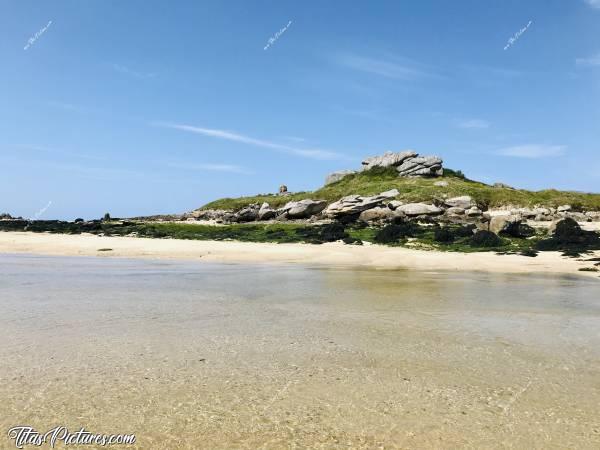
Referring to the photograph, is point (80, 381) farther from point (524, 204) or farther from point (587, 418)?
point (524, 204)

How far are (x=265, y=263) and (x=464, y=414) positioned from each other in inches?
574

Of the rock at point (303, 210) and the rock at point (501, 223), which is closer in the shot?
the rock at point (501, 223)

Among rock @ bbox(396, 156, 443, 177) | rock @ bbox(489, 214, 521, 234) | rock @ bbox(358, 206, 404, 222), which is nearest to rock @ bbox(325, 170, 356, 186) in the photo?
rock @ bbox(396, 156, 443, 177)

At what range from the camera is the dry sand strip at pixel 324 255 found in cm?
1645

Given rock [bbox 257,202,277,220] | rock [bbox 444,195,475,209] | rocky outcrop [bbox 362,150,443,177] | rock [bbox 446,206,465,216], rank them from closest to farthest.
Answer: rock [bbox 446,206,465,216]
rock [bbox 444,195,475,209]
rock [bbox 257,202,277,220]
rocky outcrop [bbox 362,150,443,177]

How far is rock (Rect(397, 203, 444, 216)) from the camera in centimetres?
4247

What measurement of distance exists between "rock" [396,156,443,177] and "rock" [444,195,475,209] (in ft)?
67.8

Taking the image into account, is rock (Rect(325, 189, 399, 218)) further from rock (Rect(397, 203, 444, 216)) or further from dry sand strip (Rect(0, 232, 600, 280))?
dry sand strip (Rect(0, 232, 600, 280))

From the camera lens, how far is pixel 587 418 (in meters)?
3.56

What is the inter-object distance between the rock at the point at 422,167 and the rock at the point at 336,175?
10.3 metres

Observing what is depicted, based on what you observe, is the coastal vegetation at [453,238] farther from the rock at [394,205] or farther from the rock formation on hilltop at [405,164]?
the rock formation on hilltop at [405,164]

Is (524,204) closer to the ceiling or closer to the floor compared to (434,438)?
closer to the ceiling

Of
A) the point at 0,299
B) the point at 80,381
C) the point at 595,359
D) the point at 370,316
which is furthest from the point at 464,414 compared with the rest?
the point at 0,299

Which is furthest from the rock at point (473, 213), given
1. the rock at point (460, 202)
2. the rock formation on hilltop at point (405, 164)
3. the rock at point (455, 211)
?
the rock formation on hilltop at point (405, 164)
